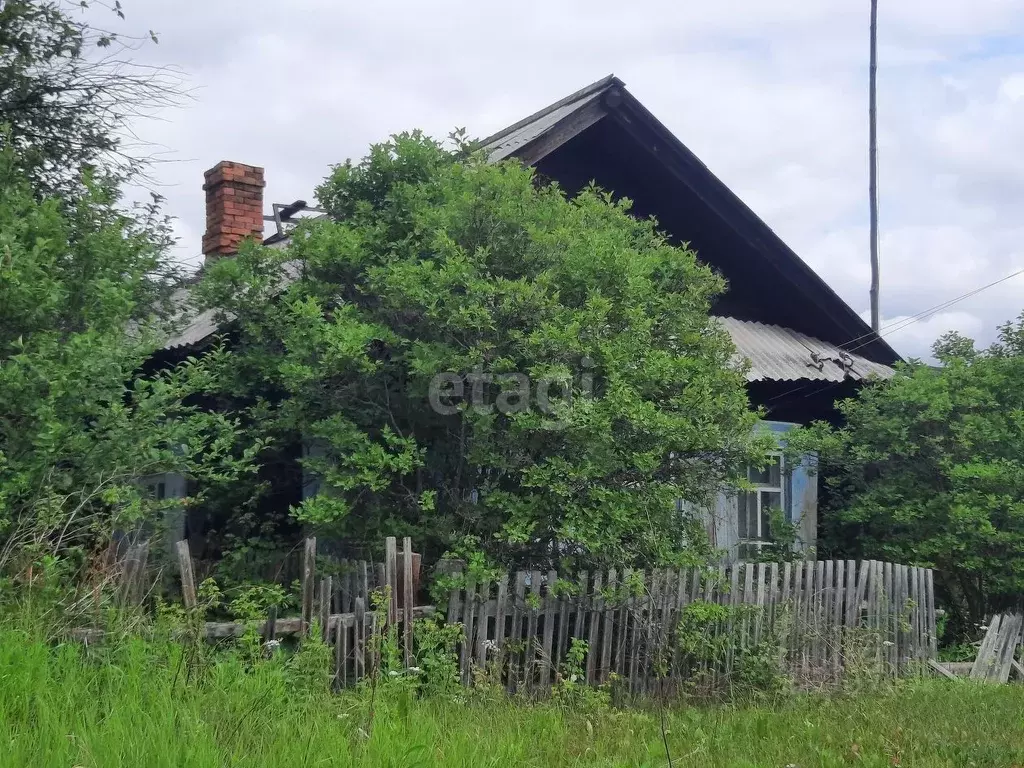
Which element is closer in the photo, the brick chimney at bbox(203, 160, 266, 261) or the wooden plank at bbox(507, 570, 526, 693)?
the wooden plank at bbox(507, 570, 526, 693)

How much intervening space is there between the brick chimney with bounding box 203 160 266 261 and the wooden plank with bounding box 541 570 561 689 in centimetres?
567

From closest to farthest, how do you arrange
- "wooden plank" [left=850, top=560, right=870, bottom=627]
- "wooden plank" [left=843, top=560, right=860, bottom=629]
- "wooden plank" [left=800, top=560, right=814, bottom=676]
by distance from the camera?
"wooden plank" [left=800, top=560, right=814, bottom=676], "wooden plank" [left=843, top=560, right=860, bottom=629], "wooden plank" [left=850, top=560, right=870, bottom=627]

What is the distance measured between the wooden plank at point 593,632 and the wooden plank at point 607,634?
0.14 ft

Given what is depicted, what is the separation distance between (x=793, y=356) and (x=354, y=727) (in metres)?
7.86

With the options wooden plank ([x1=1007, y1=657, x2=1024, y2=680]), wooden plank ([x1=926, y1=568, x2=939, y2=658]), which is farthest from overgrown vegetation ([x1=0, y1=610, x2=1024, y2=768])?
wooden plank ([x1=1007, y1=657, x2=1024, y2=680])

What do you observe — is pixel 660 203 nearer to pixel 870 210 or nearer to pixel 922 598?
pixel 922 598

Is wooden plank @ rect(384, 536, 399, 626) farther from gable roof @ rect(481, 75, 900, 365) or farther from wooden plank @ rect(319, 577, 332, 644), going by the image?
gable roof @ rect(481, 75, 900, 365)

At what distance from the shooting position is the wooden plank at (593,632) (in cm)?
634

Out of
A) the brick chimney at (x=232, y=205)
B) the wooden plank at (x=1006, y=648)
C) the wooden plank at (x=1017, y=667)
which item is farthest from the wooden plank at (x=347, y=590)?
the wooden plank at (x=1017, y=667)

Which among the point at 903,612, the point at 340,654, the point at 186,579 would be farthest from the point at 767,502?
the point at 186,579

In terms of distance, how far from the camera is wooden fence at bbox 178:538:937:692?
5.60 metres

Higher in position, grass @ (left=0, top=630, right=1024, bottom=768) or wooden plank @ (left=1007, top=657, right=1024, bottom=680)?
grass @ (left=0, top=630, right=1024, bottom=768)

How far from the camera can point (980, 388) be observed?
9.79 metres

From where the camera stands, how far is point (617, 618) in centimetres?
666
